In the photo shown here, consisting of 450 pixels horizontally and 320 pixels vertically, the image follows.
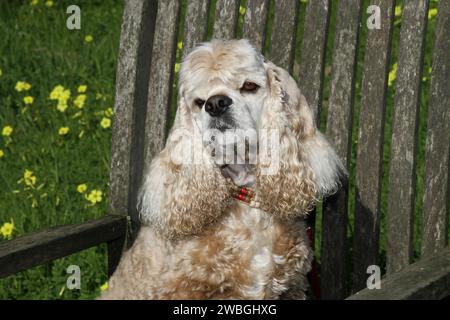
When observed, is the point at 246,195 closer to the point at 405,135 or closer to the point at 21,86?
the point at 405,135

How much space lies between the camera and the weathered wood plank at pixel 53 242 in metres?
2.81

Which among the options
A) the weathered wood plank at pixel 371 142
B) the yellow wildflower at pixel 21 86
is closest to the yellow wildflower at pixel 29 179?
the yellow wildflower at pixel 21 86

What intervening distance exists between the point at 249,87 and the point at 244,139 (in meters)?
0.18

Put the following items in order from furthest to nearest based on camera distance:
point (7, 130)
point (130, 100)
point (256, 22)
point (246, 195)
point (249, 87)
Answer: point (7, 130), point (130, 100), point (256, 22), point (246, 195), point (249, 87)

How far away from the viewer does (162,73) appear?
11.1 ft

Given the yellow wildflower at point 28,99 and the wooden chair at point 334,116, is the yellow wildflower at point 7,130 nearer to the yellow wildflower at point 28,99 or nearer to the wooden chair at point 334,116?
the yellow wildflower at point 28,99

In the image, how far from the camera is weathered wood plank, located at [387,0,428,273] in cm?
302

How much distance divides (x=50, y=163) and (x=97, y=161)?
0.84 feet

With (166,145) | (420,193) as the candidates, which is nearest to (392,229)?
(166,145)

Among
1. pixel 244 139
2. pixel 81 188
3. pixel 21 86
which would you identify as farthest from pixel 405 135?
pixel 21 86

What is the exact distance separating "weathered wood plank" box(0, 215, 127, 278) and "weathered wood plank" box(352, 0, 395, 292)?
904mm

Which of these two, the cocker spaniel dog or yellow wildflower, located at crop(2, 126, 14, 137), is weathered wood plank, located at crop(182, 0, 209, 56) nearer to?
the cocker spaniel dog

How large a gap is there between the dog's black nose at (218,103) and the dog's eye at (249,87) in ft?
0.41

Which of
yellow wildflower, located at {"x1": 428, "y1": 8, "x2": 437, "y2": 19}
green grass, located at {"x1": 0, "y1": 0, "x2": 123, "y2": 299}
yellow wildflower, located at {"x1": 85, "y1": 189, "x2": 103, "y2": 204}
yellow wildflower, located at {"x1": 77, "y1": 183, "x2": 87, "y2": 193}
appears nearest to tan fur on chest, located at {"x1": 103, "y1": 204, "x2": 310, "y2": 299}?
green grass, located at {"x1": 0, "y1": 0, "x2": 123, "y2": 299}
